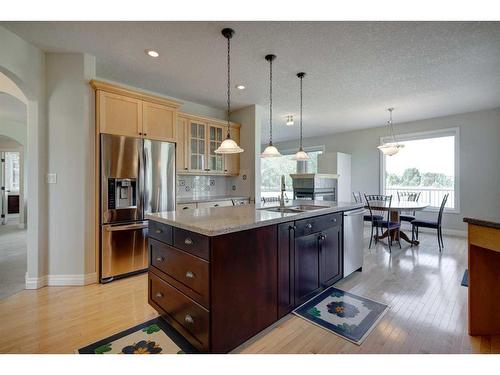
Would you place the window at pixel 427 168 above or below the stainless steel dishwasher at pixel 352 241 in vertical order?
→ above

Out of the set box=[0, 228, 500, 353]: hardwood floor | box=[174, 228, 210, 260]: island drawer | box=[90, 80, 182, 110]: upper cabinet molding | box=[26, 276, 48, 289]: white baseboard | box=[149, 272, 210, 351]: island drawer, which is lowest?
box=[0, 228, 500, 353]: hardwood floor

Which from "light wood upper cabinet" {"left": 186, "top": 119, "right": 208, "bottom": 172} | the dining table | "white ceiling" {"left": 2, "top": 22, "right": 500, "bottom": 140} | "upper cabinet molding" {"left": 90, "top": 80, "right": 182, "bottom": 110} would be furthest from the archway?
the dining table

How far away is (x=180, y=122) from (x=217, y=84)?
89 centimetres

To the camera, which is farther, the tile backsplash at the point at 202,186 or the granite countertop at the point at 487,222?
the tile backsplash at the point at 202,186

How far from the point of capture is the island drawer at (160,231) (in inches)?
70.6

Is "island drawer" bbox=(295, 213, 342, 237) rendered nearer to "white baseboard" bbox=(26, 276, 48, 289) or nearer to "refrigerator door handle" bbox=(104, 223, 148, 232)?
"refrigerator door handle" bbox=(104, 223, 148, 232)

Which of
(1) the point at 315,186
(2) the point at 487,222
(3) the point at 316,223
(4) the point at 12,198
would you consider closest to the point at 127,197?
(3) the point at 316,223

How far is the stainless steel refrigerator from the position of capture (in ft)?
9.02

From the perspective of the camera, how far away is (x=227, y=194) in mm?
4832

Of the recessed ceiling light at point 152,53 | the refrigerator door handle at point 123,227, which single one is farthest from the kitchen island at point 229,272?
the recessed ceiling light at point 152,53

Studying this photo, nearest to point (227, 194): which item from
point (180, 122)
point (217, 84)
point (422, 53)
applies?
point (180, 122)

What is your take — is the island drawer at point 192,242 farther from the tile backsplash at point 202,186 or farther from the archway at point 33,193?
the tile backsplash at point 202,186

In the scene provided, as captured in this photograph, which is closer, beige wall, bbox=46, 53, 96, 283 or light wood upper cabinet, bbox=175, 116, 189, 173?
beige wall, bbox=46, 53, 96, 283
